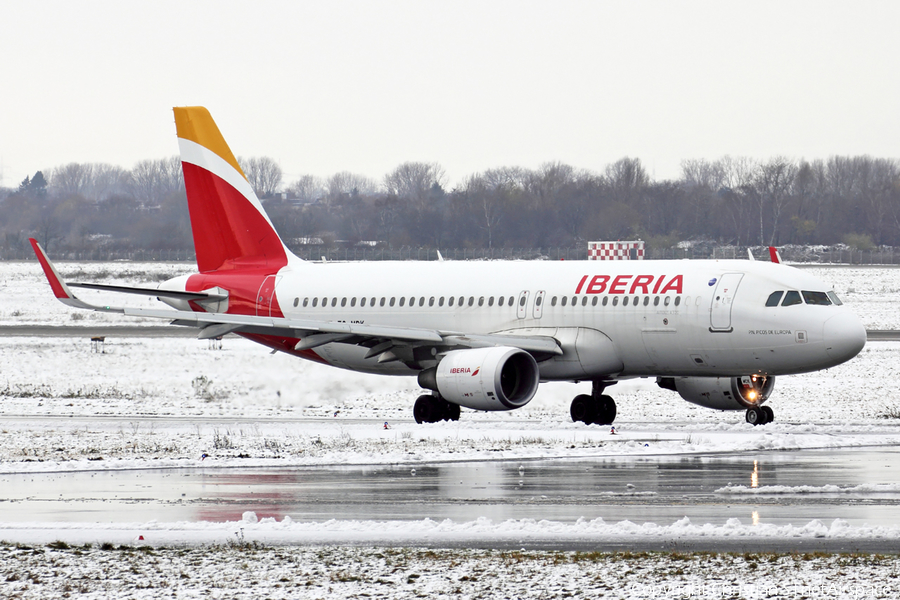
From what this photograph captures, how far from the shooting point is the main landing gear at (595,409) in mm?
26203

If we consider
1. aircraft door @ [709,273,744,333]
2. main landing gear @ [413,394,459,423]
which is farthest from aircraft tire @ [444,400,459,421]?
aircraft door @ [709,273,744,333]

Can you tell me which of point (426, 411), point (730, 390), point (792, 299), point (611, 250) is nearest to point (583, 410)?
point (730, 390)

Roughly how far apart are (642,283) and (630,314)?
0.76 m

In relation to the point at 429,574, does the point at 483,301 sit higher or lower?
higher

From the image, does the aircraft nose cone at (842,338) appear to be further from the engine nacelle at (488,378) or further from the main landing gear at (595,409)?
the engine nacelle at (488,378)

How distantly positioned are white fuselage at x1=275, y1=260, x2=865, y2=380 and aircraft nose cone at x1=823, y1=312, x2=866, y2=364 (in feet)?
0.06

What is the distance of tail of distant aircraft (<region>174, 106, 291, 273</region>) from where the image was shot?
31.7 meters

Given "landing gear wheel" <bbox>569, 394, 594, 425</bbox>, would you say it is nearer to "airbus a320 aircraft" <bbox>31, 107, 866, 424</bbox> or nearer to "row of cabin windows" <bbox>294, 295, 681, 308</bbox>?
"airbus a320 aircraft" <bbox>31, 107, 866, 424</bbox>

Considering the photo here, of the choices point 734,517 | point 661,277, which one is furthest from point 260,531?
point 661,277

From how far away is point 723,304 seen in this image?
950 inches

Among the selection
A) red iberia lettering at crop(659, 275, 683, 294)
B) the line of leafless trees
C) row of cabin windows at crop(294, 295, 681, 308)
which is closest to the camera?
red iberia lettering at crop(659, 275, 683, 294)

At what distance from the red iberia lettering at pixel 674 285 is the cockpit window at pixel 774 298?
1777 millimetres

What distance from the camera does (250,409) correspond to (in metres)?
30.2

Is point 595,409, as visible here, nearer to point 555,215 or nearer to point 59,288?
point 59,288
